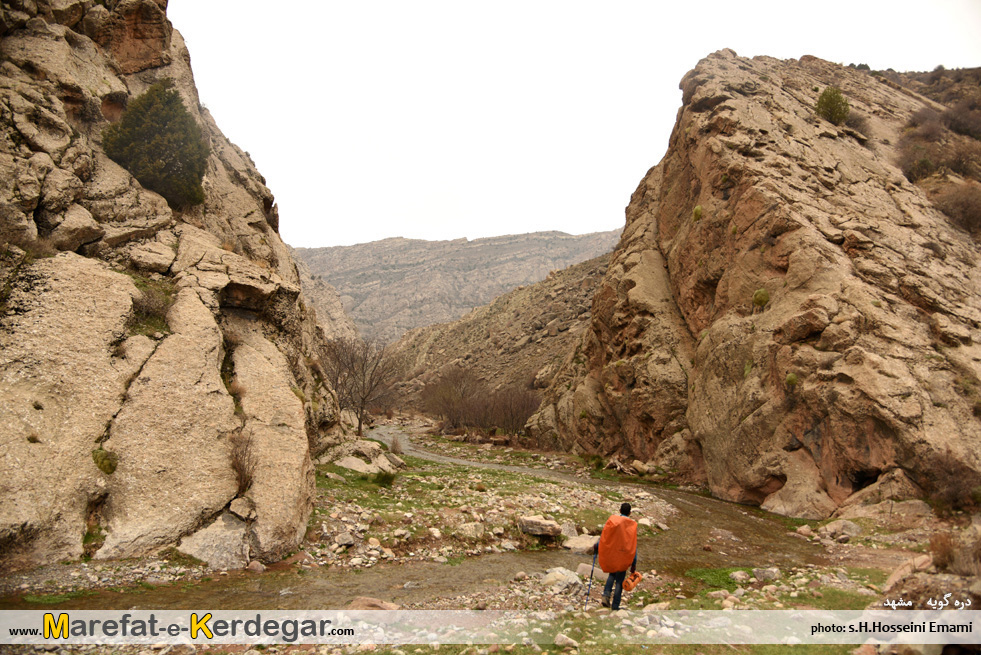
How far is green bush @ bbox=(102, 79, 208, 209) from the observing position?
16.5 meters

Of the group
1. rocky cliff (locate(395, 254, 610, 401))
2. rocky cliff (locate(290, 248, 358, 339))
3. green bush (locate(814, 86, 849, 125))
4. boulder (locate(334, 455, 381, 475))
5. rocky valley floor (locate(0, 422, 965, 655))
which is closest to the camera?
rocky valley floor (locate(0, 422, 965, 655))

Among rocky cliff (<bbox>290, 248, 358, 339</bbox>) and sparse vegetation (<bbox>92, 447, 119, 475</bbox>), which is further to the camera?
rocky cliff (<bbox>290, 248, 358, 339</bbox>)

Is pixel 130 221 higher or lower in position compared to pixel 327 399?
higher

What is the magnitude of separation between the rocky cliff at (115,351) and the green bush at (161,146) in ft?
1.83

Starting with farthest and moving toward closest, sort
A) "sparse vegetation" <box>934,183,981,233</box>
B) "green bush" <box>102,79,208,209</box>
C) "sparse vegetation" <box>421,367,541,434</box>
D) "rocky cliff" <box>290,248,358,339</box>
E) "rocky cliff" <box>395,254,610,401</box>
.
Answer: "rocky cliff" <box>290,248,358,339</box>
"rocky cliff" <box>395,254,610,401</box>
"sparse vegetation" <box>421,367,541,434</box>
"sparse vegetation" <box>934,183,981,233</box>
"green bush" <box>102,79,208,209</box>

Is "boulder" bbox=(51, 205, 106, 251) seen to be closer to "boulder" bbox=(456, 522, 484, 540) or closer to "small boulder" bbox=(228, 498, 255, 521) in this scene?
"small boulder" bbox=(228, 498, 255, 521)

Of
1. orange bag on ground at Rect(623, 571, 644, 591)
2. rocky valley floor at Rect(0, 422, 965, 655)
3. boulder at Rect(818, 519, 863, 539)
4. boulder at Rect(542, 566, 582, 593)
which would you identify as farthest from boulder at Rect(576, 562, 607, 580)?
boulder at Rect(818, 519, 863, 539)

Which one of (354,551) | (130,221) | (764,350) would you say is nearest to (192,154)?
(130,221)

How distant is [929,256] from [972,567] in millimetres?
23149

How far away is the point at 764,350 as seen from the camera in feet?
70.1

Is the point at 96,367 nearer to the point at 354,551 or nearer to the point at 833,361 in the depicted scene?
the point at 354,551

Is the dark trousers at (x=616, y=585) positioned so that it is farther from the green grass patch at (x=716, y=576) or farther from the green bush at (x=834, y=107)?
the green bush at (x=834, y=107)

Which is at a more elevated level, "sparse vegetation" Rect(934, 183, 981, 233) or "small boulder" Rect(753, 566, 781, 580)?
"sparse vegetation" Rect(934, 183, 981, 233)

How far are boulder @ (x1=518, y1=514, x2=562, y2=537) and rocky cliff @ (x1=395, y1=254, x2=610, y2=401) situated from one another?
126 ft
